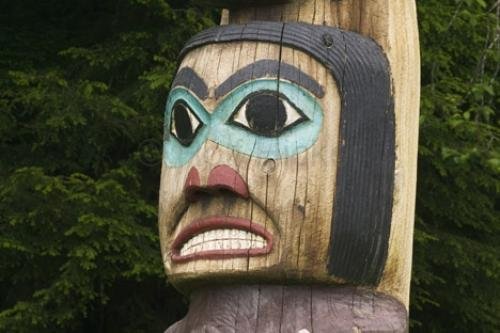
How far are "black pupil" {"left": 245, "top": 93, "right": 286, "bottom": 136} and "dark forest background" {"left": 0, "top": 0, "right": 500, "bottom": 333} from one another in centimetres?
307

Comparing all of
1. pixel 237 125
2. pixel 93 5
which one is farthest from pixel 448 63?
pixel 237 125

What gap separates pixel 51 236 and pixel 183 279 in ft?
11.6

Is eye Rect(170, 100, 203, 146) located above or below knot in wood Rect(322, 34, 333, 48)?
below

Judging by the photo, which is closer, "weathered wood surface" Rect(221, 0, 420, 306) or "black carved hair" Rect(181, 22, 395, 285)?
"black carved hair" Rect(181, 22, 395, 285)

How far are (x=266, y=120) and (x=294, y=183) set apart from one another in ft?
1.04

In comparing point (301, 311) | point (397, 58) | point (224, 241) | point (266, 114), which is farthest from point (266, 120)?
point (301, 311)

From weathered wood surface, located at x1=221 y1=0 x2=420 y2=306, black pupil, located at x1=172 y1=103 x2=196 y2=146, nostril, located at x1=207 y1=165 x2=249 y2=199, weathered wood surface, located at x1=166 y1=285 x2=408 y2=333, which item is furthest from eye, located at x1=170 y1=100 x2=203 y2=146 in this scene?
weathered wood surface, located at x1=166 y1=285 x2=408 y2=333

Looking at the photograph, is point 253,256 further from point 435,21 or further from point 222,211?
point 435,21

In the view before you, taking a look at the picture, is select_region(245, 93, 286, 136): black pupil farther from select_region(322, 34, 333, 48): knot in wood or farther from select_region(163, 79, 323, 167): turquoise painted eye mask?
select_region(322, 34, 333, 48): knot in wood

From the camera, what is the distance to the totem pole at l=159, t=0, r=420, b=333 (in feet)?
15.7

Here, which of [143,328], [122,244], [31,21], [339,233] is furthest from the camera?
[31,21]

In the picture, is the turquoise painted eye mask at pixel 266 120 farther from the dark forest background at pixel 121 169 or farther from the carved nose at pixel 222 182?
the dark forest background at pixel 121 169

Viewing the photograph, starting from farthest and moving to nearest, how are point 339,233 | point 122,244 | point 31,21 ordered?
point 31,21
point 122,244
point 339,233

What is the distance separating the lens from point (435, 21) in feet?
30.1
